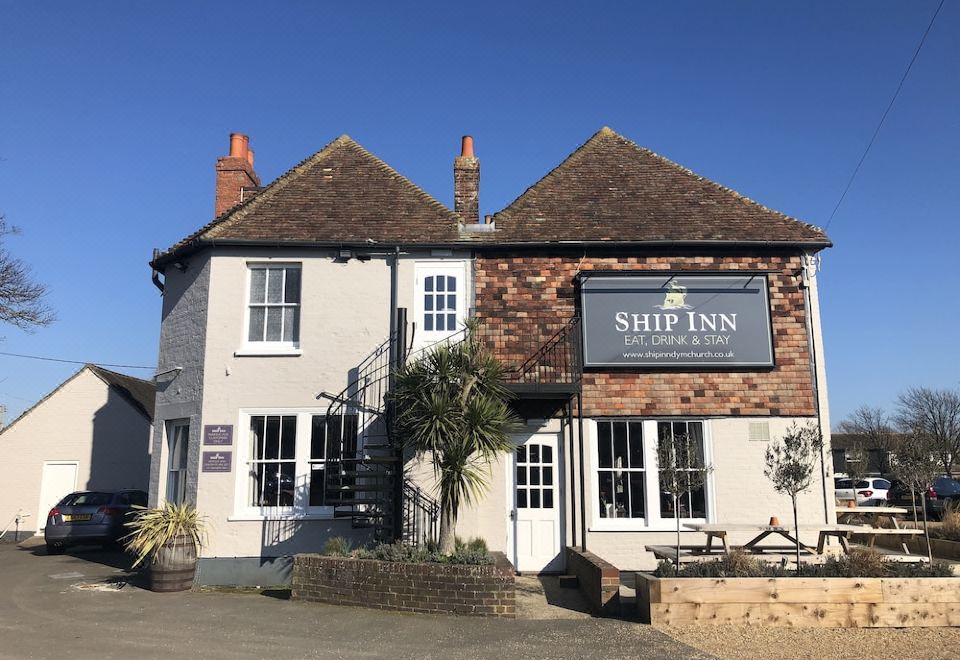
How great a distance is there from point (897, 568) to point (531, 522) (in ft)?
17.6

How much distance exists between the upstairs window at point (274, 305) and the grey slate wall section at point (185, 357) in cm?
82

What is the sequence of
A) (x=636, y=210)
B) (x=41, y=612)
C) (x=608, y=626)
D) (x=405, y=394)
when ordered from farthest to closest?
(x=636, y=210)
(x=405, y=394)
(x=41, y=612)
(x=608, y=626)

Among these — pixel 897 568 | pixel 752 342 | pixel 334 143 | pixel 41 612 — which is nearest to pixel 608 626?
pixel 897 568

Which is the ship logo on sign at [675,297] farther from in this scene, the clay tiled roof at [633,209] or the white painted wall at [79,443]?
the white painted wall at [79,443]

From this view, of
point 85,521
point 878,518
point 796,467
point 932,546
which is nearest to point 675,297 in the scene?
point 796,467

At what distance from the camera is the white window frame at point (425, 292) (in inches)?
495

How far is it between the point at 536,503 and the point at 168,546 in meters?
5.85

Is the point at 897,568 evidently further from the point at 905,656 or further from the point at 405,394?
the point at 405,394

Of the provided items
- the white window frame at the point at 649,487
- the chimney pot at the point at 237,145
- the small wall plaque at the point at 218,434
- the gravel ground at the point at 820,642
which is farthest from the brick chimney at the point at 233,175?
the gravel ground at the point at 820,642

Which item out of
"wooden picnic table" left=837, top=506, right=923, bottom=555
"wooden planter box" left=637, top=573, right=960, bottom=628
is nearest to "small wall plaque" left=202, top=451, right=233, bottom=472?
"wooden planter box" left=637, top=573, right=960, bottom=628

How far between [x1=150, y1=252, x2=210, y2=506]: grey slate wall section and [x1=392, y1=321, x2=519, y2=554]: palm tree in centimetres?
390

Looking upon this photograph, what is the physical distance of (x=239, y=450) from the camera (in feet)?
39.6

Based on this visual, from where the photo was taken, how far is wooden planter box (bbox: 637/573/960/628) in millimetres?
8242

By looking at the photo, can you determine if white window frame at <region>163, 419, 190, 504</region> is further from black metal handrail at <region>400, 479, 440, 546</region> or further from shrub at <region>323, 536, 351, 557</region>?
black metal handrail at <region>400, 479, 440, 546</region>
